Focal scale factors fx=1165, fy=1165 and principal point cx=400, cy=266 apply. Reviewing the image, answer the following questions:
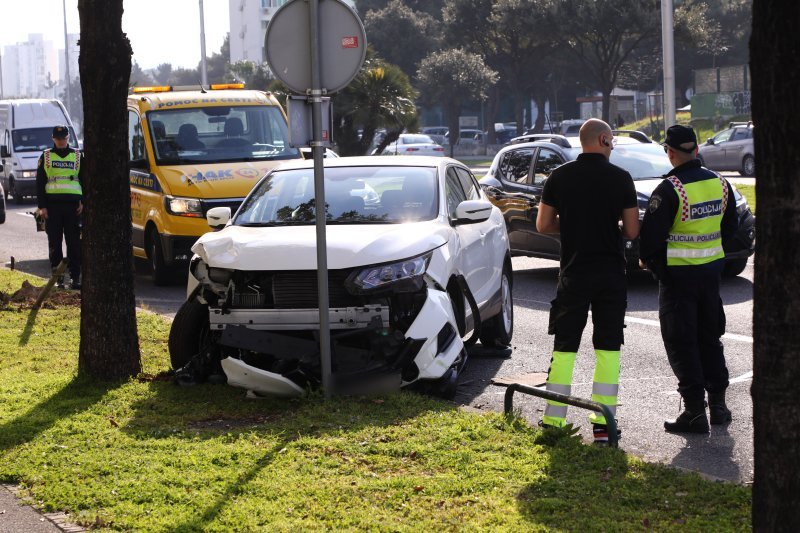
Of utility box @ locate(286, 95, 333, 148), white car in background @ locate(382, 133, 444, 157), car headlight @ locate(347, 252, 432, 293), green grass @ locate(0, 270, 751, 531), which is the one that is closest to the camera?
green grass @ locate(0, 270, 751, 531)

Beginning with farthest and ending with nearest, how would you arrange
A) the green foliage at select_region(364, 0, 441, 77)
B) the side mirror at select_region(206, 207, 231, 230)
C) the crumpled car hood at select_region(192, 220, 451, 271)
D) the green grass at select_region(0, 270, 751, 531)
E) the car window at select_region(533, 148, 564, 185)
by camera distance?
the green foliage at select_region(364, 0, 441, 77) → the car window at select_region(533, 148, 564, 185) → the side mirror at select_region(206, 207, 231, 230) → the crumpled car hood at select_region(192, 220, 451, 271) → the green grass at select_region(0, 270, 751, 531)

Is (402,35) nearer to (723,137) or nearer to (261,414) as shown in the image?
(723,137)

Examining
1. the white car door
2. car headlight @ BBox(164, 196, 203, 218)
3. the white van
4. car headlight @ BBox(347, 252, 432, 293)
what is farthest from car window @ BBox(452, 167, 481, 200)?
the white van

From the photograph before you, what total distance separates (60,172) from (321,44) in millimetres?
7369

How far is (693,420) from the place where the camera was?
263 inches

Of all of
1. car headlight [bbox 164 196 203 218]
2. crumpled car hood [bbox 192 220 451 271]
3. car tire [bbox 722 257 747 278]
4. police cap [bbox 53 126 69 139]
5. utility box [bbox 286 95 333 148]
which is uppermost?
police cap [bbox 53 126 69 139]

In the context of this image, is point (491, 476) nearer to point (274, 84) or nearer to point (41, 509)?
point (41, 509)

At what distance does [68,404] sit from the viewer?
23.6 feet

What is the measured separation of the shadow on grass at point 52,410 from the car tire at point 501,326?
3182 millimetres

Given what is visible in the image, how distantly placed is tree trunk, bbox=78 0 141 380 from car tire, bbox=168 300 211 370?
12.1 inches

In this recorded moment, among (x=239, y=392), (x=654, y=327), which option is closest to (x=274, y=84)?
(x=654, y=327)

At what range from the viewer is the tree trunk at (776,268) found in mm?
3369

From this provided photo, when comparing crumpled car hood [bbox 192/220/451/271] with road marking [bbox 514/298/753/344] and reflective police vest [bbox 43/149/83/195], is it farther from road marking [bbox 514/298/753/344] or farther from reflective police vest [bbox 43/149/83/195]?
reflective police vest [bbox 43/149/83/195]

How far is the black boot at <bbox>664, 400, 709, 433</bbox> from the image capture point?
666cm
